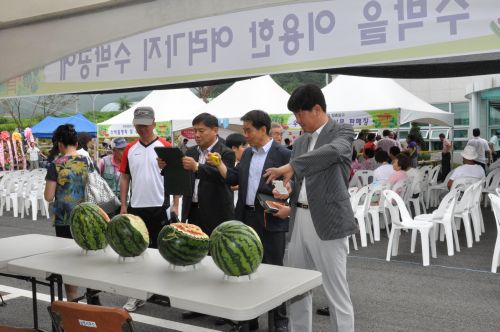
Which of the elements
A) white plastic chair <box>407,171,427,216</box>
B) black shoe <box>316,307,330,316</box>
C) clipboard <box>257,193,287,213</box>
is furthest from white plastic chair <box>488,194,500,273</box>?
clipboard <box>257,193,287,213</box>

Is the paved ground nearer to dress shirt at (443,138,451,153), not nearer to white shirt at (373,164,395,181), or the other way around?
white shirt at (373,164,395,181)

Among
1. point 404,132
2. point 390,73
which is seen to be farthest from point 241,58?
point 404,132

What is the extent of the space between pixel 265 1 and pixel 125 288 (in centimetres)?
157

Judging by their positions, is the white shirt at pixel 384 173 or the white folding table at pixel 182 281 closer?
the white folding table at pixel 182 281

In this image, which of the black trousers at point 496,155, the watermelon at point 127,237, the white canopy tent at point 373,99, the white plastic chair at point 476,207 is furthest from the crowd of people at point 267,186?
the black trousers at point 496,155

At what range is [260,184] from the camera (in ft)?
12.3

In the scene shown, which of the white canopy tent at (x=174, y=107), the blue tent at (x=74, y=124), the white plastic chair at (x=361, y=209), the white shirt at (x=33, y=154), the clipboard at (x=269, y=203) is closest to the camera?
the clipboard at (x=269, y=203)

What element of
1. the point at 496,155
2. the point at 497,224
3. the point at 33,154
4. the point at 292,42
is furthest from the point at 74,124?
the point at 292,42

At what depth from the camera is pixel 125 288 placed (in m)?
2.24

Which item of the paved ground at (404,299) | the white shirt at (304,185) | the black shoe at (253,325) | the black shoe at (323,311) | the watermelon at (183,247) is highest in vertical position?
the white shirt at (304,185)

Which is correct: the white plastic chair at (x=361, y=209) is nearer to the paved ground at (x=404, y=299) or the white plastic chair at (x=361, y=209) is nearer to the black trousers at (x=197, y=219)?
the paved ground at (x=404, y=299)

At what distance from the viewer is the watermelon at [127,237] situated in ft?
8.82

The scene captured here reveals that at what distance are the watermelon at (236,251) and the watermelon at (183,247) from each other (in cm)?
12

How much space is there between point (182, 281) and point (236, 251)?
290mm
